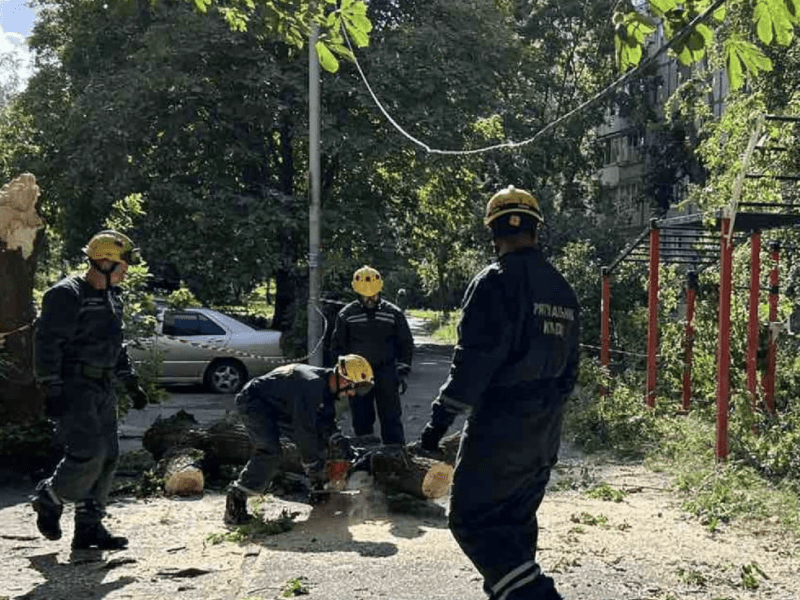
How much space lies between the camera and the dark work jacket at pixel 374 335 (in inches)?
359

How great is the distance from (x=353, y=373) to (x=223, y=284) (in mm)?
13513

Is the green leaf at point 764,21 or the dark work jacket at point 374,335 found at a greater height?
the green leaf at point 764,21

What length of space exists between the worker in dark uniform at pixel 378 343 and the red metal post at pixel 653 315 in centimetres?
363

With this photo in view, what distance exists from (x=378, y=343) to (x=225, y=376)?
7.69 meters

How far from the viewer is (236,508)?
7.18m

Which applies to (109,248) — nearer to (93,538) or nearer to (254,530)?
(93,538)

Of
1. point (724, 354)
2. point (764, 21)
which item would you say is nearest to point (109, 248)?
point (764, 21)

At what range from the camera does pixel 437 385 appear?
19.0 meters

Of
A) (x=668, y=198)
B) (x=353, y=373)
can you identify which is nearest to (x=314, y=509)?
(x=353, y=373)

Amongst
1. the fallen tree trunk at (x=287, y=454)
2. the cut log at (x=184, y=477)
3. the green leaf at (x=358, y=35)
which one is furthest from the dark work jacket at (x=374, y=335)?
the green leaf at (x=358, y=35)

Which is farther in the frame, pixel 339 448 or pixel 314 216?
pixel 314 216

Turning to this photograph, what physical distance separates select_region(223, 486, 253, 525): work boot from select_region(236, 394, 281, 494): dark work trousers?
67 mm

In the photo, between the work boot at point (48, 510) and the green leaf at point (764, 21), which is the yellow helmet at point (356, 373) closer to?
the work boot at point (48, 510)

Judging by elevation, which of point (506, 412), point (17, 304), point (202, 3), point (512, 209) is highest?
point (202, 3)
